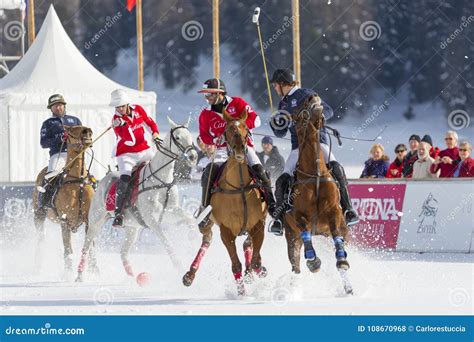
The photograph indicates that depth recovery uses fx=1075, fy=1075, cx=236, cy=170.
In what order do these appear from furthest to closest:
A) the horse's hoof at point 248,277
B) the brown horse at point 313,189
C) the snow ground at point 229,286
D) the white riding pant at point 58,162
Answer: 1. the white riding pant at point 58,162
2. the horse's hoof at point 248,277
3. the brown horse at point 313,189
4. the snow ground at point 229,286

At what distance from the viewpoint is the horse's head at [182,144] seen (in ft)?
41.1

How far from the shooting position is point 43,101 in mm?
23984

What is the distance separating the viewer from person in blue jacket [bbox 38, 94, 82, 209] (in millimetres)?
14802

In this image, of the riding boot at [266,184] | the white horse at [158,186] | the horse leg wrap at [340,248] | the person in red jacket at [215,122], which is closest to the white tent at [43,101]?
the white horse at [158,186]

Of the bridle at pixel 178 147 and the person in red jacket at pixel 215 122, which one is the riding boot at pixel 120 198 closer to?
the bridle at pixel 178 147

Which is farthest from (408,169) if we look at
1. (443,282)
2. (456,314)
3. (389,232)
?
(456,314)

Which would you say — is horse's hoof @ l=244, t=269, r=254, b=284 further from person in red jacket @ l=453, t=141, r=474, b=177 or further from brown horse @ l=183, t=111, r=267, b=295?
person in red jacket @ l=453, t=141, r=474, b=177

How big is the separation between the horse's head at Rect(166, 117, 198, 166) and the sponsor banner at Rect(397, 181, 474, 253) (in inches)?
190

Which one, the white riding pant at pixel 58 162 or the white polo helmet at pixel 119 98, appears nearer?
the white polo helmet at pixel 119 98

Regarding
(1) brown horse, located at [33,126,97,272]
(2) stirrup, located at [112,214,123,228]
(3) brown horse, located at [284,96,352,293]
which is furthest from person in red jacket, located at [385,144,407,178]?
(3) brown horse, located at [284,96,352,293]

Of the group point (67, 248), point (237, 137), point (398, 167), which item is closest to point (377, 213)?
point (398, 167)

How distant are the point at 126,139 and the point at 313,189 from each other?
366cm

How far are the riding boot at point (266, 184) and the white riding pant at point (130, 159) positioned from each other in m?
2.79

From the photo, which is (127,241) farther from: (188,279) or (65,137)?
(188,279)
